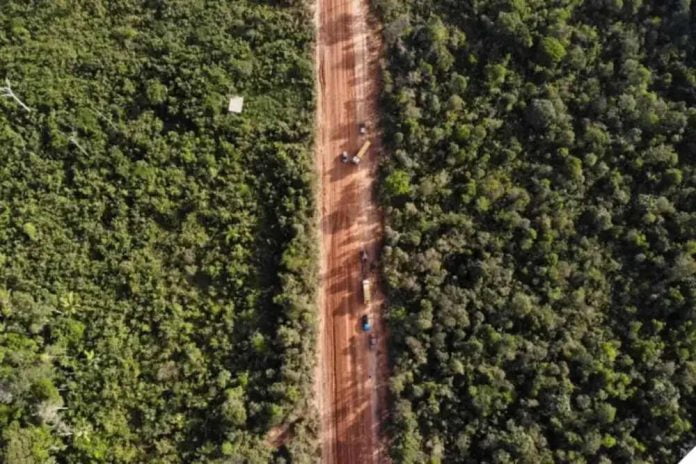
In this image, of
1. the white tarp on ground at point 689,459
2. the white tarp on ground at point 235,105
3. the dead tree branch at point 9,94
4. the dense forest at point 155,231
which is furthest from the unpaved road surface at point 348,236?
the dead tree branch at point 9,94

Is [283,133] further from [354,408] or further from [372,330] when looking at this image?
[354,408]

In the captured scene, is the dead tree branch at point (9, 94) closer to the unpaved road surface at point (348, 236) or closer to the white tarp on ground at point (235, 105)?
the white tarp on ground at point (235, 105)

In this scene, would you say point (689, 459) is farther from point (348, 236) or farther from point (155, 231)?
point (155, 231)

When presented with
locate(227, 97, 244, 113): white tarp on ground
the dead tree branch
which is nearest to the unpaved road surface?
locate(227, 97, 244, 113): white tarp on ground

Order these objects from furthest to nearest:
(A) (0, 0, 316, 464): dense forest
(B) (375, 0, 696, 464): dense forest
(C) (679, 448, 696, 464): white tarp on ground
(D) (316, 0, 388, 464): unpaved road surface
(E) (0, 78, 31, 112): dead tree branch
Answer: (E) (0, 78, 31, 112): dead tree branch < (D) (316, 0, 388, 464): unpaved road surface < (A) (0, 0, 316, 464): dense forest < (B) (375, 0, 696, 464): dense forest < (C) (679, 448, 696, 464): white tarp on ground

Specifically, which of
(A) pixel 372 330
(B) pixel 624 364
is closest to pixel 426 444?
(A) pixel 372 330

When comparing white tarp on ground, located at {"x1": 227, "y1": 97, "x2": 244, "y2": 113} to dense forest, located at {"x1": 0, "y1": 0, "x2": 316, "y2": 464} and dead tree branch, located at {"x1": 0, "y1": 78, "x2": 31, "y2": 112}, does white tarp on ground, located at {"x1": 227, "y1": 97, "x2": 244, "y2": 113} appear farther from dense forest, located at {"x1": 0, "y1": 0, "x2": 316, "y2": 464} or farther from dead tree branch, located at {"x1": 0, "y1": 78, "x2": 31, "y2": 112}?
dead tree branch, located at {"x1": 0, "y1": 78, "x2": 31, "y2": 112}

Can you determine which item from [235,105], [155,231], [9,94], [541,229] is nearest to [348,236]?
[235,105]
